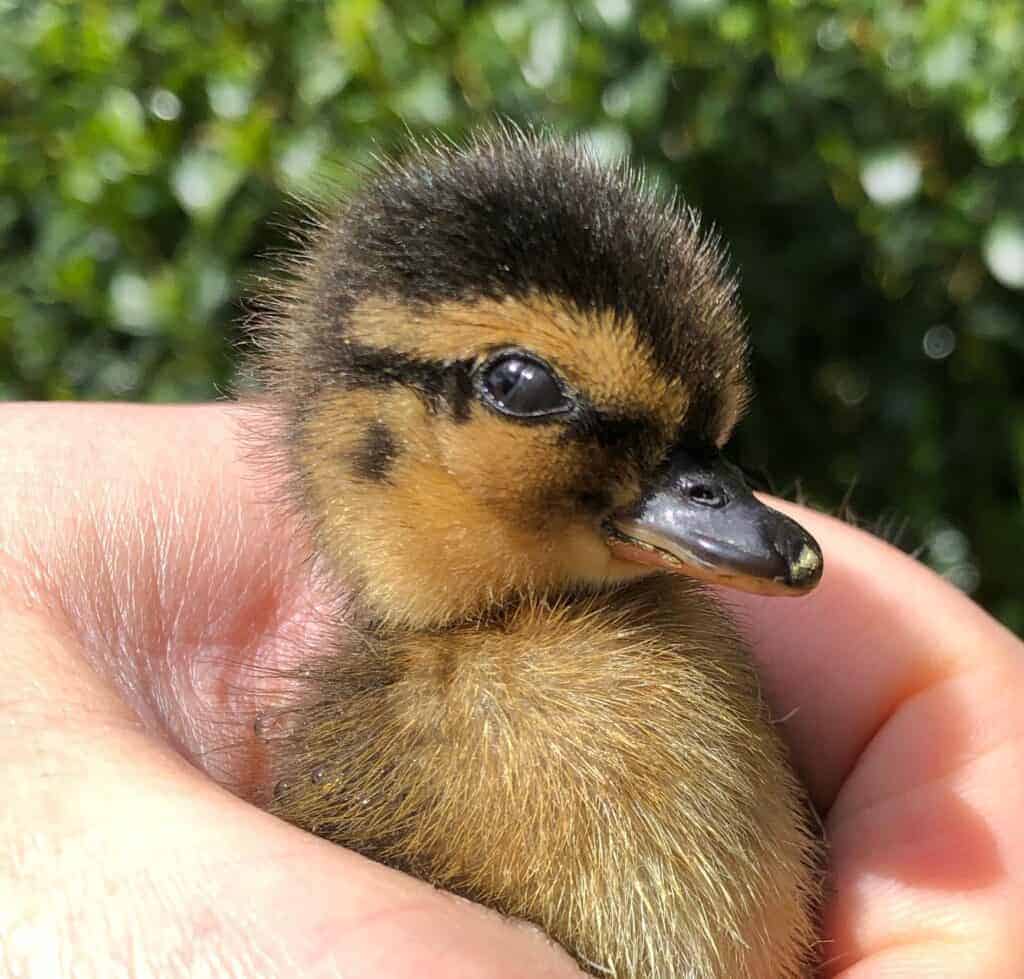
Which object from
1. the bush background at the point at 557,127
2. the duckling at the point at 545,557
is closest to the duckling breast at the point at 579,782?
the duckling at the point at 545,557

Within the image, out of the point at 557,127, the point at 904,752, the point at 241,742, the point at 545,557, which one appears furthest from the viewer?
the point at 557,127

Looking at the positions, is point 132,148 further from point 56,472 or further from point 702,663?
point 702,663

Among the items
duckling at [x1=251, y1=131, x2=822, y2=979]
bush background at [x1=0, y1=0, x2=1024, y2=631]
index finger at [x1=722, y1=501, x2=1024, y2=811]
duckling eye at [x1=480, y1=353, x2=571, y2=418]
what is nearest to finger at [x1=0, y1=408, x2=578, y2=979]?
duckling at [x1=251, y1=131, x2=822, y2=979]

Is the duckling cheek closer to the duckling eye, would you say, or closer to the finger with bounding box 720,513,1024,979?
the duckling eye

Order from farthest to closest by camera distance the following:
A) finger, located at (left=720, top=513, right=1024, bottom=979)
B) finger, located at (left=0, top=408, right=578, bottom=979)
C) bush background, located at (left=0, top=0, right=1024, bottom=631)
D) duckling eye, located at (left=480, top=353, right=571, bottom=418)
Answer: bush background, located at (left=0, top=0, right=1024, bottom=631) < finger, located at (left=720, top=513, right=1024, bottom=979) < duckling eye, located at (left=480, top=353, right=571, bottom=418) < finger, located at (left=0, top=408, right=578, bottom=979)

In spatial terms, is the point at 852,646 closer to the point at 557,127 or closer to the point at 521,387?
the point at 521,387

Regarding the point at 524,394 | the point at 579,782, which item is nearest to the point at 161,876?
the point at 579,782

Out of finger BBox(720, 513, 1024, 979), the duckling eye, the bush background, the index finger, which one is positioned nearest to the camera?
the duckling eye
